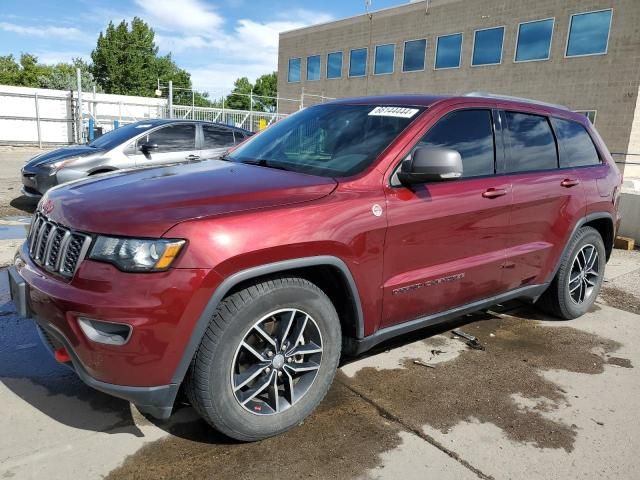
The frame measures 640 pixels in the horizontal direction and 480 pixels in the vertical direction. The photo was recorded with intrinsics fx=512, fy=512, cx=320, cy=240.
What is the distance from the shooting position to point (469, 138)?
3.43 metres

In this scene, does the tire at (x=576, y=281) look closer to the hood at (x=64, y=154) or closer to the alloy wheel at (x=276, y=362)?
the alloy wheel at (x=276, y=362)

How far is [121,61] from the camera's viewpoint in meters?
56.0

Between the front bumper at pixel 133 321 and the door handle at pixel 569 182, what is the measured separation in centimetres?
306

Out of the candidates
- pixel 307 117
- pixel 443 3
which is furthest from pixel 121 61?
pixel 307 117

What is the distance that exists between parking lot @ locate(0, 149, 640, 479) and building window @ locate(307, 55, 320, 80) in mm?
30782

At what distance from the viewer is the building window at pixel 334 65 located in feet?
102

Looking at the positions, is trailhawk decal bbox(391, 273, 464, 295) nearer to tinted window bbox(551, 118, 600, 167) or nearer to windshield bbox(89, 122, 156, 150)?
tinted window bbox(551, 118, 600, 167)

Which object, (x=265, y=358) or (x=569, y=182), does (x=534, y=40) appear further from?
(x=265, y=358)

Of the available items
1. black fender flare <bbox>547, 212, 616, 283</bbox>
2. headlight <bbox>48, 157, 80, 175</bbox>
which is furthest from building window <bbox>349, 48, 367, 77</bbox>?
black fender flare <bbox>547, 212, 616, 283</bbox>

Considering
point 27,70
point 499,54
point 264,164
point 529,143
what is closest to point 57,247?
point 264,164

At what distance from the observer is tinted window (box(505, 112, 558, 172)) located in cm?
371

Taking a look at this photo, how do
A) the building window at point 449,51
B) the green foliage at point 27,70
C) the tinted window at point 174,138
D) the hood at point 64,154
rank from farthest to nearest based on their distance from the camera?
the green foliage at point 27,70, the building window at point 449,51, the tinted window at point 174,138, the hood at point 64,154

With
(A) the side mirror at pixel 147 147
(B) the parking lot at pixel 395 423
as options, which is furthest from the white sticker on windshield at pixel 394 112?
(A) the side mirror at pixel 147 147

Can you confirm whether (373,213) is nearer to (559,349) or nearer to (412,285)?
(412,285)
